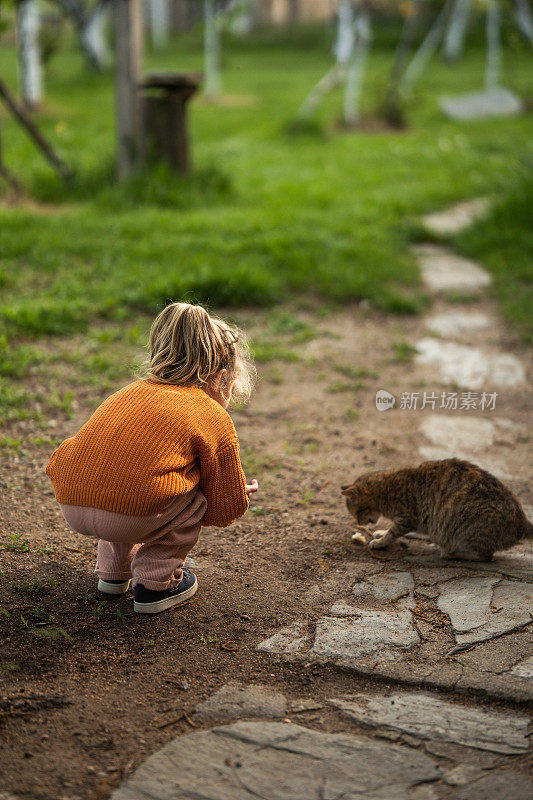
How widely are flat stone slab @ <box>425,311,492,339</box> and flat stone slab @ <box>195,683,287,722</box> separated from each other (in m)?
4.14

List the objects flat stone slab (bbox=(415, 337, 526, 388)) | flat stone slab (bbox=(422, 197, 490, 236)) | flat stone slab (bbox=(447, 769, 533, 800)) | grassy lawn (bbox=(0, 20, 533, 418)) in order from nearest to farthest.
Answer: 1. flat stone slab (bbox=(447, 769, 533, 800))
2. flat stone slab (bbox=(415, 337, 526, 388))
3. grassy lawn (bbox=(0, 20, 533, 418))
4. flat stone slab (bbox=(422, 197, 490, 236))

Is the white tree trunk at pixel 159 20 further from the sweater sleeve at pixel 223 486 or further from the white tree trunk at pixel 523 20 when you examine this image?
the sweater sleeve at pixel 223 486

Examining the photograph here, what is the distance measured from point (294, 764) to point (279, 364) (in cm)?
367

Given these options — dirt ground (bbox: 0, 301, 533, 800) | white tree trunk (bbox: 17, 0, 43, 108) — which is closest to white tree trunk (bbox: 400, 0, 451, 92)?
white tree trunk (bbox: 17, 0, 43, 108)

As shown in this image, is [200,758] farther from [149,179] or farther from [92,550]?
[149,179]

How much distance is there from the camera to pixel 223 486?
307 cm

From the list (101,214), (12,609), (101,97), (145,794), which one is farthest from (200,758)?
(101,97)

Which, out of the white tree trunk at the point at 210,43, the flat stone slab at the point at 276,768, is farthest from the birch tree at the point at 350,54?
the flat stone slab at the point at 276,768

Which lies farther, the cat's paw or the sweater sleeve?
the cat's paw

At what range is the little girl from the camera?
9.49 feet

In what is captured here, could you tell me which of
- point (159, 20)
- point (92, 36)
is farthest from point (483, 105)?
point (159, 20)

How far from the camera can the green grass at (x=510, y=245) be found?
688 cm

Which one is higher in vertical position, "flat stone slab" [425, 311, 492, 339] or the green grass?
the green grass

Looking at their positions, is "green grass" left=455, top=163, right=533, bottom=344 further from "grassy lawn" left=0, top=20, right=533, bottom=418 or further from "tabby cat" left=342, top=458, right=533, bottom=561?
"tabby cat" left=342, top=458, right=533, bottom=561
